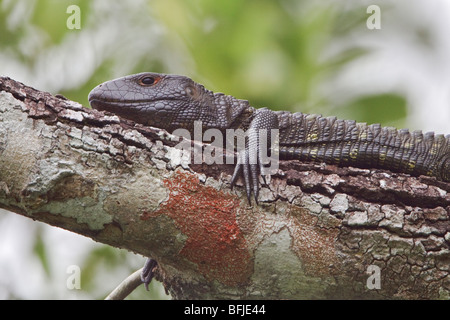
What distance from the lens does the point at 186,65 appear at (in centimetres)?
588

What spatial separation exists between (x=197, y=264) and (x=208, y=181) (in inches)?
21.6

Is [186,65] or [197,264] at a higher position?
[186,65]

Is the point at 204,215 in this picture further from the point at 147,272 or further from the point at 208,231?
the point at 147,272

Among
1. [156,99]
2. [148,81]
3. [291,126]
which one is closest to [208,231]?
[156,99]

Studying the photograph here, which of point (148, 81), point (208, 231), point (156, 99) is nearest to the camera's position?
point (208, 231)

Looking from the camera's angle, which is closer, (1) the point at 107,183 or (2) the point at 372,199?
(1) the point at 107,183

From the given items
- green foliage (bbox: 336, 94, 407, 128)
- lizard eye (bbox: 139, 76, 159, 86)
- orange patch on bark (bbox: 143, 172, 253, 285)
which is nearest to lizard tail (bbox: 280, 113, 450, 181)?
green foliage (bbox: 336, 94, 407, 128)

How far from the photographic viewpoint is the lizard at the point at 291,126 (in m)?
5.41

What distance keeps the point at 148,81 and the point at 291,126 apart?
5.01 ft

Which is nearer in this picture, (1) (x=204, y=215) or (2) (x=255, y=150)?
(1) (x=204, y=215)

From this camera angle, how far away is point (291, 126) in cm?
564

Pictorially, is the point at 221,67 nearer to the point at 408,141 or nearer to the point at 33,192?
the point at 408,141
